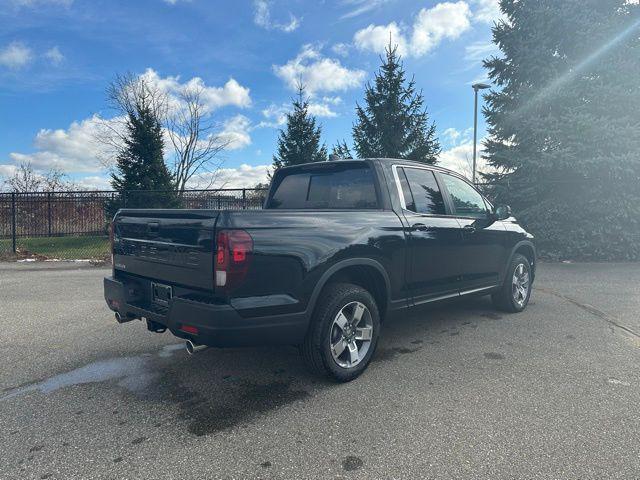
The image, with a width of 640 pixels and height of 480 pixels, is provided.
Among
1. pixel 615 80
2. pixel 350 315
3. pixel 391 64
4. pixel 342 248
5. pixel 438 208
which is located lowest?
pixel 350 315

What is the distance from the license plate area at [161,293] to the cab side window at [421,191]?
2.32 metres

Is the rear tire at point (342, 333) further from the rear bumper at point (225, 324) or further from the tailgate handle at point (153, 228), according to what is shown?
the tailgate handle at point (153, 228)

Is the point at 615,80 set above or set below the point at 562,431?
above

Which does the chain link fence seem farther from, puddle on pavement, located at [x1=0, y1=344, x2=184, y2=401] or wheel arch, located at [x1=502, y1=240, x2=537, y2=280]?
puddle on pavement, located at [x1=0, y1=344, x2=184, y2=401]

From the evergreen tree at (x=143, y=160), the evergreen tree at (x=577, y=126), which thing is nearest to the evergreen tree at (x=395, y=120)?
the evergreen tree at (x=577, y=126)

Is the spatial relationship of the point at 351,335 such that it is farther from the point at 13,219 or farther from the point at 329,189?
the point at 13,219

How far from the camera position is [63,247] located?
12.6m

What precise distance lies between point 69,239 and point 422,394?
13.6 m

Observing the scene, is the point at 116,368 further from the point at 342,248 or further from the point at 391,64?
the point at 391,64

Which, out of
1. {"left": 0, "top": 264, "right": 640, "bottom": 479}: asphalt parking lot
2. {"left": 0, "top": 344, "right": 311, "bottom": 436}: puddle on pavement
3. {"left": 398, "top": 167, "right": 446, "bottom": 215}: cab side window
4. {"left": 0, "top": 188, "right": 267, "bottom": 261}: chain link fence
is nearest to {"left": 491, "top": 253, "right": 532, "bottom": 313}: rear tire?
{"left": 0, "top": 264, "right": 640, "bottom": 479}: asphalt parking lot

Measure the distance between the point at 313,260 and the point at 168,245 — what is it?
1.10 metres

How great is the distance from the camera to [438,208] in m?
4.46

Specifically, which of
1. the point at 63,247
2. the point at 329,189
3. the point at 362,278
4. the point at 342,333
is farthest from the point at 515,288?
the point at 63,247

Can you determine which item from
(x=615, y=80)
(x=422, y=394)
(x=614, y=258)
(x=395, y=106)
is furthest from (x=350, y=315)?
(x=395, y=106)
